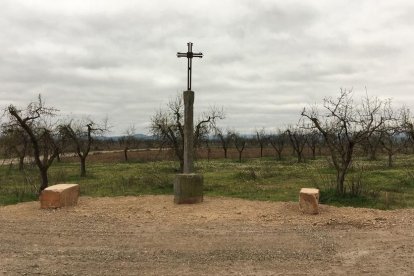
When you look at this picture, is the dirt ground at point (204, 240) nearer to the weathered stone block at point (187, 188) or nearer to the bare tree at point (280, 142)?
the weathered stone block at point (187, 188)

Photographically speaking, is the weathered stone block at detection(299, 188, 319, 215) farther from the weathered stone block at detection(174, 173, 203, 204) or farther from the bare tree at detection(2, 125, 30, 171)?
the bare tree at detection(2, 125, 30, 171)

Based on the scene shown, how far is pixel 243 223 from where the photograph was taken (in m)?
10.1

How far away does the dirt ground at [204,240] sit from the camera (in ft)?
22.5

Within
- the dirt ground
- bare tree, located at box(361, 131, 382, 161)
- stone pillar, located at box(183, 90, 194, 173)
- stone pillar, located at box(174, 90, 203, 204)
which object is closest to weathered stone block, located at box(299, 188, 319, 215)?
the dirt ground

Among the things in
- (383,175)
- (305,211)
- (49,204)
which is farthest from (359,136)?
(383,175)

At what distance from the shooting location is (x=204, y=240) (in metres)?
8.57

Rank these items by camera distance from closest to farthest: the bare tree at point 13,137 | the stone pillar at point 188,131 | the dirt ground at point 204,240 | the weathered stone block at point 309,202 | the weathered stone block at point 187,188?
the dirt ground at point 204,240 → the weathered stone block at point 309,202 → the weathered stone block at point 187,188 → the stone pillar at point 188,131 → the bare tree at point 13,137

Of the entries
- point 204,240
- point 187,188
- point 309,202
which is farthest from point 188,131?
point 204,240

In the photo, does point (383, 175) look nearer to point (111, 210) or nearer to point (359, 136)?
point (359, 136)

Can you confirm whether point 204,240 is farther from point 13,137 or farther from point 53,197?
point 13,137

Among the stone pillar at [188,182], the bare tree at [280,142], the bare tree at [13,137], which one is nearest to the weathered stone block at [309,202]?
the stone pillar at [188,182]

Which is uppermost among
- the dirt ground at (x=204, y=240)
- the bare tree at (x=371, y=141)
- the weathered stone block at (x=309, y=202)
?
the bare tree at (x=371, y=141)

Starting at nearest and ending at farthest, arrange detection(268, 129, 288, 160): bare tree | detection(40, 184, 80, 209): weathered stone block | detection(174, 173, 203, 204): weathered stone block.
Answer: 1. detection(40, 184, 80, 209): weathered stone block
2. detection(174, 173, 203, 204): weathered stone block
3. detection(268, 129, 288, 160): bare tree

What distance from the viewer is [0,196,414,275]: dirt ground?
270 inches
